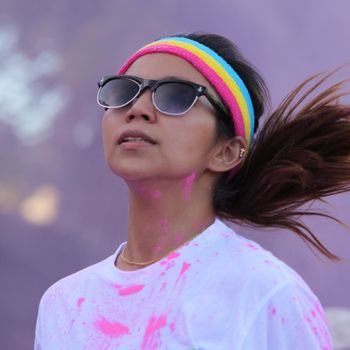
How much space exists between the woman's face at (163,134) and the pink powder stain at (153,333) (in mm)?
407

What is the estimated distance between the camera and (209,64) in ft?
6.93

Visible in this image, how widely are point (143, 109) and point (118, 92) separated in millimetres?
157

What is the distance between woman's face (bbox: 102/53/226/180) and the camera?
6.26ft

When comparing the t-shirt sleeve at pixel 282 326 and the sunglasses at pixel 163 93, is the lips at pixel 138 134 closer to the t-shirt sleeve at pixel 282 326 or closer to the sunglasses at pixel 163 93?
the sunglasses at pixel 163 93

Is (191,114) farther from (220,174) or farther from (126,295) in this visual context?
(126,295)

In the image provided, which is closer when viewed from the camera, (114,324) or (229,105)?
(114,324)

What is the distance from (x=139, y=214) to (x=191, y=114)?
341 millimetres

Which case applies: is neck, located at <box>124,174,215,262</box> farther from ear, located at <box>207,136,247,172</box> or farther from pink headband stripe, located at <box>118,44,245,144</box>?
pink headband stripe, located at <box>118,44,245,144</box>

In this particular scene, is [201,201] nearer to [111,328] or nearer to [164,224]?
[164,224]

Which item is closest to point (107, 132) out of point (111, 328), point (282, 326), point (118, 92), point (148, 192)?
point (118, 92)

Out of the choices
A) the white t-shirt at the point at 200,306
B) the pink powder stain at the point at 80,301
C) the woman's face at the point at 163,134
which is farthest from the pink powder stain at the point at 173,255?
the pink powder stain at the point at 80,301

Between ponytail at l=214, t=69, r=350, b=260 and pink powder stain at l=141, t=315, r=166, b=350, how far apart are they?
1.79ft

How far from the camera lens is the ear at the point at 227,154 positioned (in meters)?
2.07

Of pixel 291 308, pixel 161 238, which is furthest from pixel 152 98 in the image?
pixel 291 308
